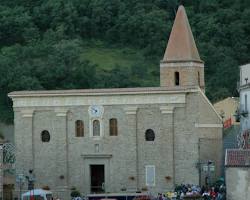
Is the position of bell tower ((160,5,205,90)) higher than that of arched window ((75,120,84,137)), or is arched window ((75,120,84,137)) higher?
bell tower ((160,5,205,90))

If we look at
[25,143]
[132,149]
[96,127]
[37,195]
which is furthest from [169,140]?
[37,195]

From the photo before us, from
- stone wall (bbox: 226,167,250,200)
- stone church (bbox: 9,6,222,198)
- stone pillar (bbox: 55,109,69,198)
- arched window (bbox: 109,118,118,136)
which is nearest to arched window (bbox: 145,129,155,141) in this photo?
stone church (bbox: 9,6,222,198)

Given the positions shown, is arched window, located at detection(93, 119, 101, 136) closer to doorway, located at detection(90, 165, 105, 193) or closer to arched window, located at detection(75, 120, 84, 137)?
arched window, located at detection(75, 120, 84, 137)

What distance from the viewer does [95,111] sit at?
69.2 m

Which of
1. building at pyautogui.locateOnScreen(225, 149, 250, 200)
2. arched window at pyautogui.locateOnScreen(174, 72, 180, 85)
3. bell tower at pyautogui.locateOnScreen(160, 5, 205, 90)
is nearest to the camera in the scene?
building at pyautogui.locateOnScreen(225, 149, 250, 200)

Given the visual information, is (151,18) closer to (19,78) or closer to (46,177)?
(19,78)

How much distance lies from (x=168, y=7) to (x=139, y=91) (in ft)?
265

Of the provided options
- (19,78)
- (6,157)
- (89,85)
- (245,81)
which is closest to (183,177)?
(245,81)

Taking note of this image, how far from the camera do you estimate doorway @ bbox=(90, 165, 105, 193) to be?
69.6 m

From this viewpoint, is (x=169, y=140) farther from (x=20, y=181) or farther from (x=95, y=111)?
(x=20, y=181)

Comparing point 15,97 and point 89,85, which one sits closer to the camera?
point 15,97

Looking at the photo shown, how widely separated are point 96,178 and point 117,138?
290 centimetres

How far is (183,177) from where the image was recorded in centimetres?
6794

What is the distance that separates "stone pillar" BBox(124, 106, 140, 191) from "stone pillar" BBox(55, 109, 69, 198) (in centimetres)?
379
